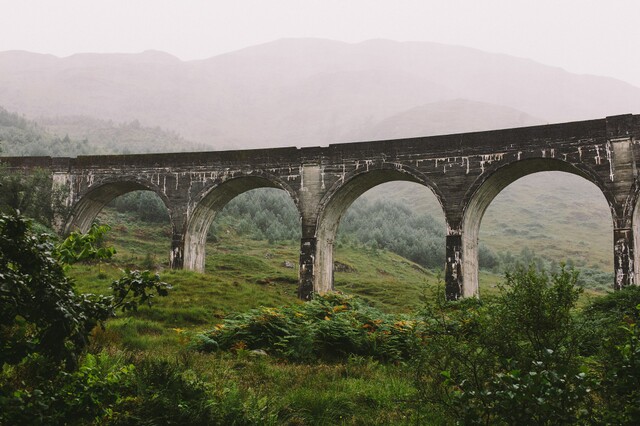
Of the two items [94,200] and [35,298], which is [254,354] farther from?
[94,200]

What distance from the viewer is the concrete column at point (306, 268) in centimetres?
2309

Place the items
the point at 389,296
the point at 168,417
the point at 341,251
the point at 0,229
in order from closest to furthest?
the point at 0,229 < the point at 168,417 < the point at 389,296 < the point at 341,251

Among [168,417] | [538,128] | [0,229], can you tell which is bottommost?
[168,417]

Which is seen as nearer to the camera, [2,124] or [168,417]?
[168,417]

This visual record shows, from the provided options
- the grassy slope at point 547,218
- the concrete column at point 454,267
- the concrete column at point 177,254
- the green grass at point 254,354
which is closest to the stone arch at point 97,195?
the concrete column at point 177,254

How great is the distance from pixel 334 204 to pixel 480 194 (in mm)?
6210

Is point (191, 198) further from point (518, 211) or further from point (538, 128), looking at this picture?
point (518, 211)

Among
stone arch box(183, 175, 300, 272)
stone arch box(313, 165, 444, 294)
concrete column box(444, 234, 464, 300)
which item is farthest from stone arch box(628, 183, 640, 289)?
stone arch box(183, 175, 300, 272)

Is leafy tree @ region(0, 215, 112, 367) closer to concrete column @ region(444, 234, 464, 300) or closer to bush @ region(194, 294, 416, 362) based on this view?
→ bush @ region(194, 294, 416, 362)

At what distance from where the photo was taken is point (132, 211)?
41.1 meters

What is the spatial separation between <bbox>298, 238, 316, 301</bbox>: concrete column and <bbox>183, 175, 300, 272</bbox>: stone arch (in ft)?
8.39

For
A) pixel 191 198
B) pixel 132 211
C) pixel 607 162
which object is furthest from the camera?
pixel 132 211

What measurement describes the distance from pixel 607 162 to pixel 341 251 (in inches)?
818

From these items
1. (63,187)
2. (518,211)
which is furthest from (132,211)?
(518,211)
